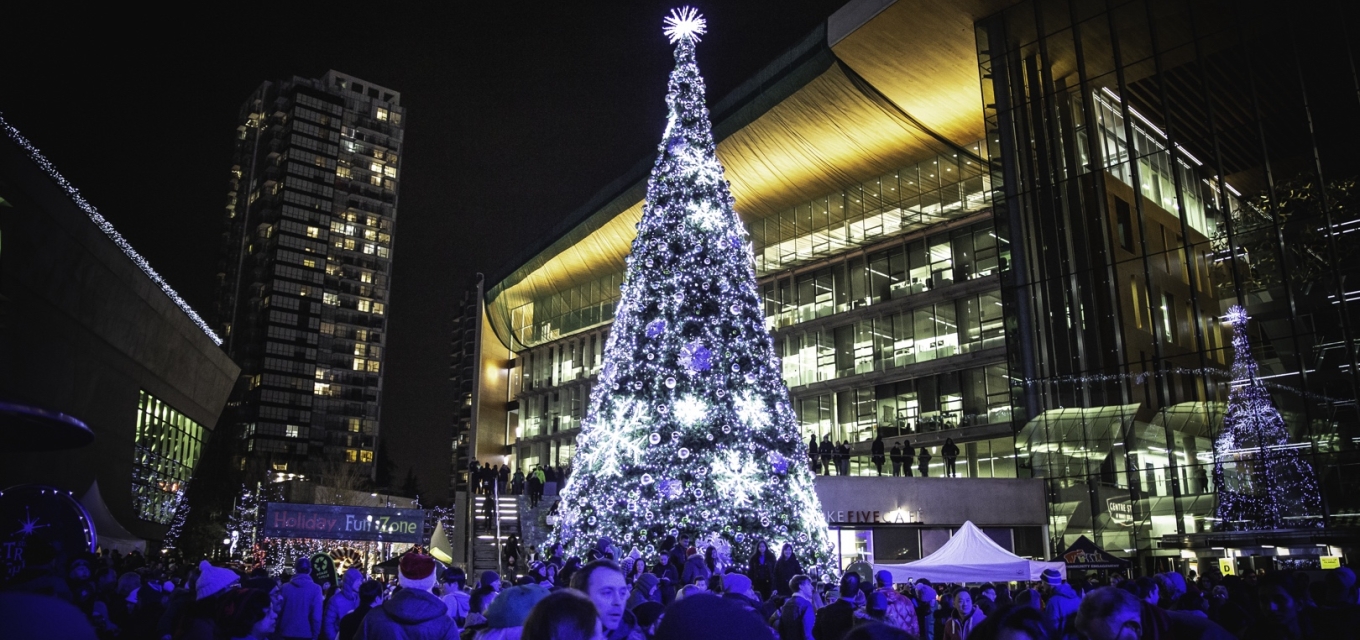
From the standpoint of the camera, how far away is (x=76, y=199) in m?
26.3

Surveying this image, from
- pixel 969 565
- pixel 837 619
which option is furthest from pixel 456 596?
pixel 969 565

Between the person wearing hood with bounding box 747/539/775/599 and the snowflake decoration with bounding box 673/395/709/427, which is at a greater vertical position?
the snowflake decoration with bounding box 673/395/709/427

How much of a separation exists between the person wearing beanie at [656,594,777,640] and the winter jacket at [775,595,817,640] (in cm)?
539

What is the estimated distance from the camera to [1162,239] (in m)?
31.7

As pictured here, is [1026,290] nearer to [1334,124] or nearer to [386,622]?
[1334,124]

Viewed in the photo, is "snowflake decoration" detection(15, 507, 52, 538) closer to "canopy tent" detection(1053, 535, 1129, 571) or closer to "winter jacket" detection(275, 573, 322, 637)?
"winter jacket" detection(275, 573, 322, 637)

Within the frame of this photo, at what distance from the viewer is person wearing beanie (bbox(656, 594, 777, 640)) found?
2.45 metres

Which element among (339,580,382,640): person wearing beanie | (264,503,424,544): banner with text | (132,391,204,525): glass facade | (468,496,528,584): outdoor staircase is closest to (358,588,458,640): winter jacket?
(339,580,382,640): person wearing beanie

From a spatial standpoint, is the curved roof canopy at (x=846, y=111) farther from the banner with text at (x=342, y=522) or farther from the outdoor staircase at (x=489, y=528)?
the banner with text at (x=342, y=522)

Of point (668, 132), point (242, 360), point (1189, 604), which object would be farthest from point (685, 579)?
point (242, 360)

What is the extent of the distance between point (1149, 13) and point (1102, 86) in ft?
8.94

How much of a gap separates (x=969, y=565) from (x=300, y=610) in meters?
10.9

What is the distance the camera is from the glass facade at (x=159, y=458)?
39531 millimetres

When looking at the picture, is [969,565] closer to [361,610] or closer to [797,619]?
[797,619]
